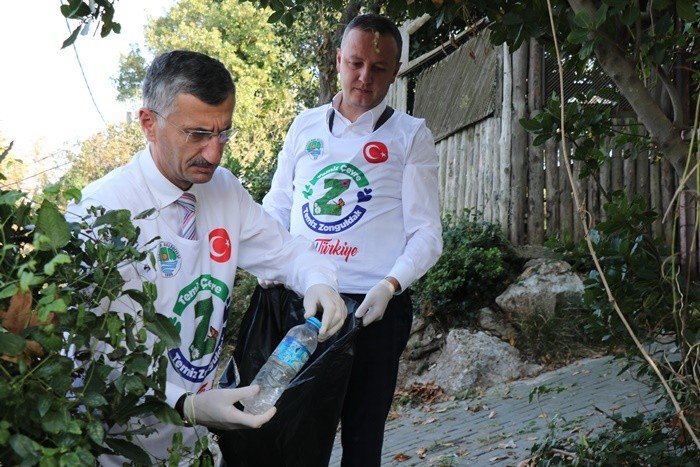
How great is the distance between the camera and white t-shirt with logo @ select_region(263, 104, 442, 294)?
3.96m

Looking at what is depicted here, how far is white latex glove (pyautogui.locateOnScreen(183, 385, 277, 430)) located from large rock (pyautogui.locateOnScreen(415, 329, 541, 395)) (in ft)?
19.2

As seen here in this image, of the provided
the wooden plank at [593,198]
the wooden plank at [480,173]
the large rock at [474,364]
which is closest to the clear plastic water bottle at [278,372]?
the large rock at [474,364]

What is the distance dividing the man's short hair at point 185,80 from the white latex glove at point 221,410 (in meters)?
0.85

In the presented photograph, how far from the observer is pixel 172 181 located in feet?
9.66

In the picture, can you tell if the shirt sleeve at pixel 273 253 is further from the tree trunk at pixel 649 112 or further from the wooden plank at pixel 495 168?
the wooden plank at pixel 495 168

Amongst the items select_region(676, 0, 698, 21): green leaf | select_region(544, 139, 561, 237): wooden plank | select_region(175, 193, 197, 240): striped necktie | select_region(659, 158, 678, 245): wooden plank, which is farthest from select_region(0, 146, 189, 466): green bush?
select_region(544, 139, 561, 237): wooden plank

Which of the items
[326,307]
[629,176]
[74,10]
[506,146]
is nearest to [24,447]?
[326,307]

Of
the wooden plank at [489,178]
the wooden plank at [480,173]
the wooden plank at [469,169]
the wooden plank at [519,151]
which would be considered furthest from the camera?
the wooden plank at [469,169]

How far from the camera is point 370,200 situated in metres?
4.07

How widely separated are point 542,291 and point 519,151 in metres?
1.71

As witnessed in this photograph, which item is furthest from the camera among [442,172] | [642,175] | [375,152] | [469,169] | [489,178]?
[442,172]

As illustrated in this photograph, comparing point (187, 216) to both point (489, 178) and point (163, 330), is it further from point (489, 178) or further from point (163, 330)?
point (489, 178)

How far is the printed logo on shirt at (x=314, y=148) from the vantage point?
4.20 metres

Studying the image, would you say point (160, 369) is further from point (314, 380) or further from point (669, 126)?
point (669, 126)
